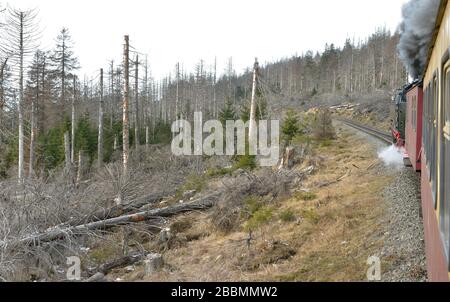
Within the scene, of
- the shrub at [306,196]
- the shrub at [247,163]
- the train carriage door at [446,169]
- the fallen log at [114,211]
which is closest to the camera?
the train carriage door at [446,169]

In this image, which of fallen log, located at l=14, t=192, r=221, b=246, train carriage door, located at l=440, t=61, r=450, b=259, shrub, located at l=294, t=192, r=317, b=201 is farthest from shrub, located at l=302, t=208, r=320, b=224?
train carriage door, located at l=440, t=61, r=450, b=259

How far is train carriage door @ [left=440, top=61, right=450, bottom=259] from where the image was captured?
8.58ft

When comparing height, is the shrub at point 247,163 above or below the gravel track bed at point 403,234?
above

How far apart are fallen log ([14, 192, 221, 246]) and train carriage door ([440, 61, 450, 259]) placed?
687 centimetres

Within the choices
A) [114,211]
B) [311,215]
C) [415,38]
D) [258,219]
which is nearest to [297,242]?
[311,215]

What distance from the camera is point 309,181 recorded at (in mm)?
13969

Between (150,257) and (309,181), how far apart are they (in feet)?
24.4

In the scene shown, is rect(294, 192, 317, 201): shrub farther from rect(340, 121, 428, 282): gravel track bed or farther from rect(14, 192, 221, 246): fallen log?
rect(14, 192, 221, 246): fallen log

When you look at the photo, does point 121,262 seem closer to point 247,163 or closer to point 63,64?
point 247,163

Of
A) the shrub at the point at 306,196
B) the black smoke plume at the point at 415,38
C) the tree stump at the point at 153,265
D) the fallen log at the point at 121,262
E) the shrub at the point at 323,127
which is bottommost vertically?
the fallen log at the point at 121,262

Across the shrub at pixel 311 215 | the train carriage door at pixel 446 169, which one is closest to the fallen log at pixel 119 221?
the shrub at pixel 311 215

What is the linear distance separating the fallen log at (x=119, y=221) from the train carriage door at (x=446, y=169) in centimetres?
687

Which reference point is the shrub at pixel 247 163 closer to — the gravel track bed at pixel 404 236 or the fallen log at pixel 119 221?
the fallen log at pixel 119 221

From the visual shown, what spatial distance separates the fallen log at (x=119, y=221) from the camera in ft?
26.1
